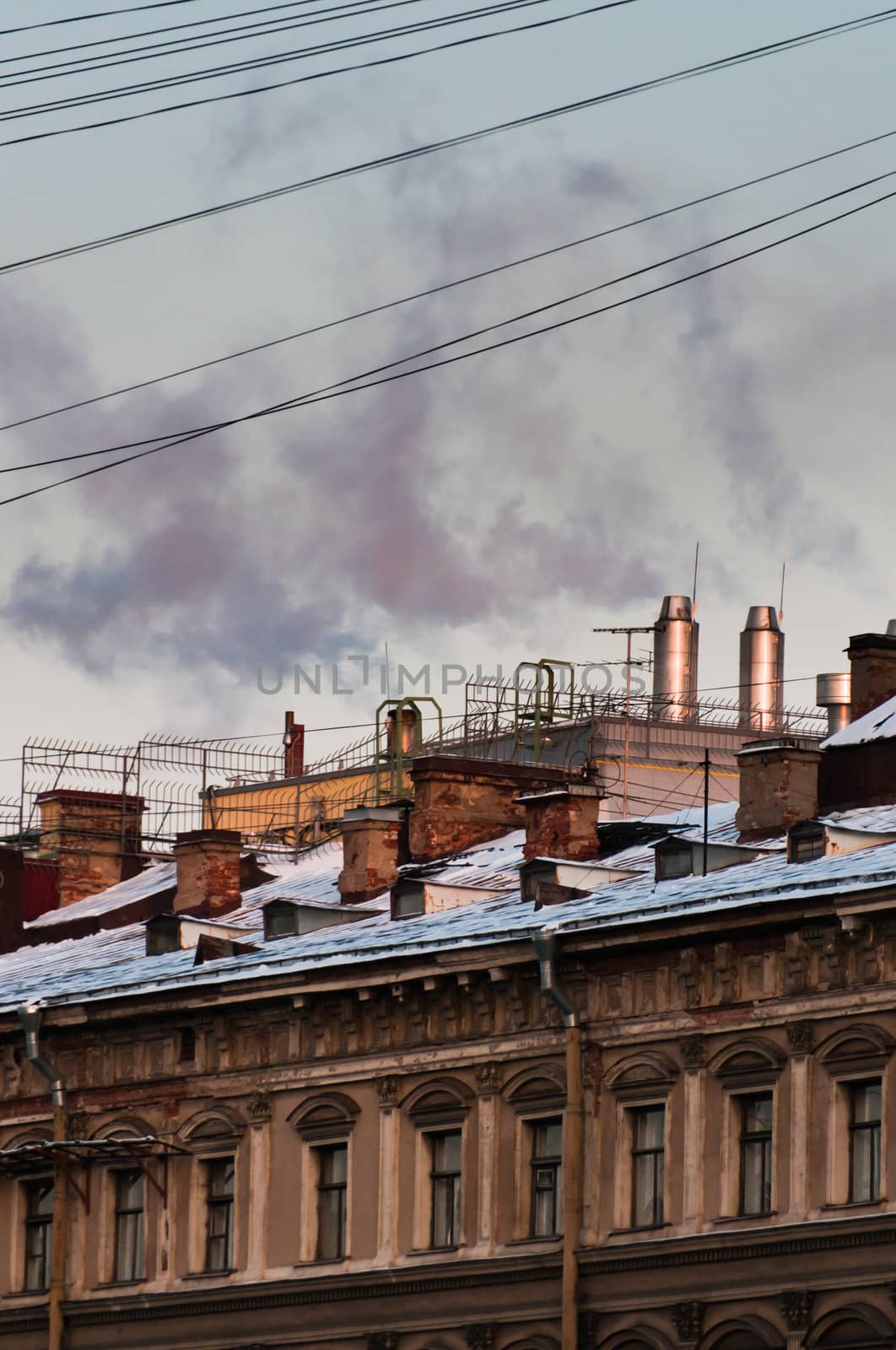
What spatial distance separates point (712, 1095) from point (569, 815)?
9.13 metres

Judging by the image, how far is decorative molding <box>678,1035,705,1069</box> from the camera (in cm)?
3297

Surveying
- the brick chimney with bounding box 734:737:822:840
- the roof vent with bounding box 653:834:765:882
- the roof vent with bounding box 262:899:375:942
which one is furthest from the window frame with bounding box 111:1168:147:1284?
the brick chimney with bounding box 734:737:822:840

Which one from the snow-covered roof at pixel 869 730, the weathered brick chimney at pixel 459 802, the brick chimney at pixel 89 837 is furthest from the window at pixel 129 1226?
the brick chimney at pixel 89 837

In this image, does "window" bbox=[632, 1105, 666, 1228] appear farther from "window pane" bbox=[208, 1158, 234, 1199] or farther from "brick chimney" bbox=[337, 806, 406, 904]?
"brick chimney" bbox=[337, 806, 406, 904]

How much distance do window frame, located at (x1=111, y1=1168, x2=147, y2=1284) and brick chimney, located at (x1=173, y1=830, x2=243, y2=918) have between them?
8520 mm

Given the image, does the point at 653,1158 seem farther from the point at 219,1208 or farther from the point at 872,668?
the point at 872,668

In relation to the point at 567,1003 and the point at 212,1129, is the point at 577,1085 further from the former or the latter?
the point at 212,1129

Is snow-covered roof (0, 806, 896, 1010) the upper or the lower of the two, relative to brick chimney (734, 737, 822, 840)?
lower

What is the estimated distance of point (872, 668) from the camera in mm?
42812

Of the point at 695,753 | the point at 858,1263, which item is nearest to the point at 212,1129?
the point at 858,1263

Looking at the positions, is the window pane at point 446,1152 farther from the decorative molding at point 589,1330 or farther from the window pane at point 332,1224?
the decorative molding at point 589,1330

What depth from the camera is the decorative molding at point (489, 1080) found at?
34.8 meters

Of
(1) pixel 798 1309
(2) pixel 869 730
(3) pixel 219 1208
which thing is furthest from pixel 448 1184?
(2) pixel 869 730

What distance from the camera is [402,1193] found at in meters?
35.3
